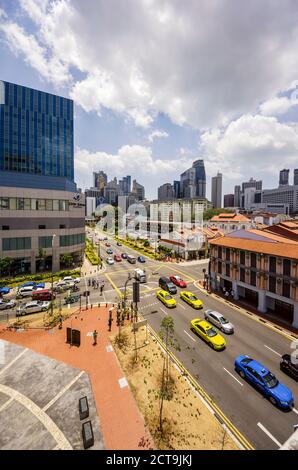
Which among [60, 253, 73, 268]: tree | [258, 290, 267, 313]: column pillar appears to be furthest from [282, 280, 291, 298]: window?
[60, 253, 73, 268]: tree

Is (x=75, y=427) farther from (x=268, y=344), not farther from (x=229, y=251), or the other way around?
(x=229, y=251)

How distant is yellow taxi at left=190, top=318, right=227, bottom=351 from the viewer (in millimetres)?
20469

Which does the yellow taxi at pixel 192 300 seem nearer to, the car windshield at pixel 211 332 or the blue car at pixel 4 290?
the car windshield at pixel 211 332

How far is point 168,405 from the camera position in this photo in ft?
47.4

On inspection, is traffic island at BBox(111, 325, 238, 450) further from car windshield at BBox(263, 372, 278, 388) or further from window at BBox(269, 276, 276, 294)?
window at BBox(269, 276, 276, 294)

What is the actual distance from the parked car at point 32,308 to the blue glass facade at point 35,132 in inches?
2835

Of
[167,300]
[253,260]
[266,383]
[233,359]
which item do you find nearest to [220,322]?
[233,359]

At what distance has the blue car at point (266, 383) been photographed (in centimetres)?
1439

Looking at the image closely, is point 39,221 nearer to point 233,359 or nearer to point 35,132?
point 233,359

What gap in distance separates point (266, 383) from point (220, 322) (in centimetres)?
897

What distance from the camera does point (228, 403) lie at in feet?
48.1

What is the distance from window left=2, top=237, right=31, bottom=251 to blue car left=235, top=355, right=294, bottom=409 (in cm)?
4523

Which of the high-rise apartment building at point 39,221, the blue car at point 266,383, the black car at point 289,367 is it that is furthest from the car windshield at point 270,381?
the high-rise apartment building at point 39,221
